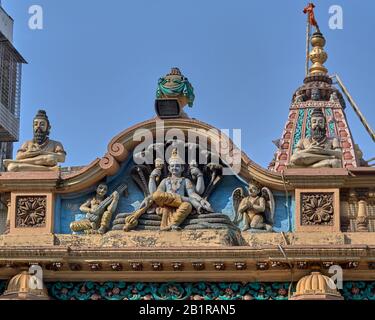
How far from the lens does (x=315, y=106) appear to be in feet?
133

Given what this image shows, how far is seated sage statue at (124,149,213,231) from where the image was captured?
29.8 meters

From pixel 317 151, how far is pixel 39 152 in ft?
18.1

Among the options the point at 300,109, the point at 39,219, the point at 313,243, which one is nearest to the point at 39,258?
the point at 39,219

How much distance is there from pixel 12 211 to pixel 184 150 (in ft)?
11.8

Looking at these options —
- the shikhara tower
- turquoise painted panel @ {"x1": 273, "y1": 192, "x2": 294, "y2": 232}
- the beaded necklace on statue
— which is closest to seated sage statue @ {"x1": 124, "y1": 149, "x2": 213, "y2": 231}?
the beaded necklace on statue

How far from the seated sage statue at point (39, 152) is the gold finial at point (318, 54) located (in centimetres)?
1171

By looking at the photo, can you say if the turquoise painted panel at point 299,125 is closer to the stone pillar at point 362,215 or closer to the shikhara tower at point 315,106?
the shikhara tower at point 315,106

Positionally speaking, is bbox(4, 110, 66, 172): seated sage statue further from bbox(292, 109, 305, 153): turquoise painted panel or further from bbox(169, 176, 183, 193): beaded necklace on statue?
bbox(292, 109, 305, 153): turquoise painted panel

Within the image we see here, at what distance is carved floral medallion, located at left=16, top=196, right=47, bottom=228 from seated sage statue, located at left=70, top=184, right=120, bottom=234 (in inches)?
24.6

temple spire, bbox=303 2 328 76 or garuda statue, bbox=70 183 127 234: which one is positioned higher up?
temple spire, bbox=303 2 328 76

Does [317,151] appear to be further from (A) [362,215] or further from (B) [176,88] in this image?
(B) [176,88]
